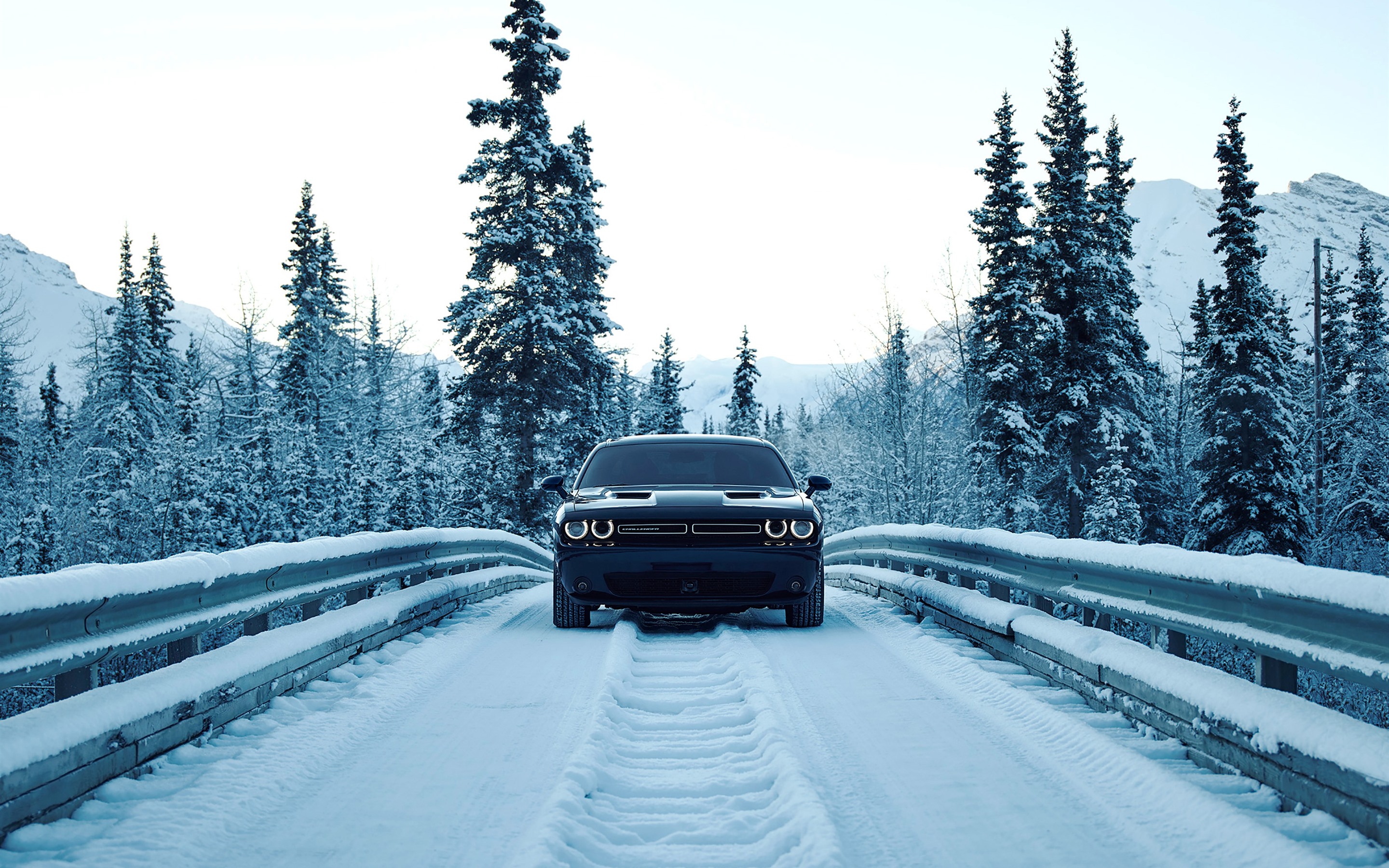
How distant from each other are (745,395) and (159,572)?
204ft

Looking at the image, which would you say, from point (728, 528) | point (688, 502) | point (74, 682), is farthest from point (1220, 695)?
point (74, 682)

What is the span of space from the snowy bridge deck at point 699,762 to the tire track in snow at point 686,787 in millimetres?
15

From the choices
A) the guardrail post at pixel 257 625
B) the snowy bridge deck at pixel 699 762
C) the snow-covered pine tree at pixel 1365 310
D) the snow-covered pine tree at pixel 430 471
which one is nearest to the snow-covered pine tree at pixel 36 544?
the snow-covered pine tree at pixel 430 471

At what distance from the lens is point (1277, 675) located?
3.84m

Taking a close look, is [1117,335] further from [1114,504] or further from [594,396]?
[594,396]

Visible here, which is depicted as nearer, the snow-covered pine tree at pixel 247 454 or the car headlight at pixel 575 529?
the car headlight at pixel 575 529

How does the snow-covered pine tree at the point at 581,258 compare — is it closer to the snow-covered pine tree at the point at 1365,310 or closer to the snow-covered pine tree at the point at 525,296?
the snow-covered pine tree at the point at 525,296

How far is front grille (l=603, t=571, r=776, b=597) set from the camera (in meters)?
7.34

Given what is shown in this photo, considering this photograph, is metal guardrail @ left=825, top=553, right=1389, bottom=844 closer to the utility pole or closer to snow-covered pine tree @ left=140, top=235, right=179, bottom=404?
the utility pole

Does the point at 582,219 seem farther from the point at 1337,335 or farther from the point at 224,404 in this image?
the point at 1337,335

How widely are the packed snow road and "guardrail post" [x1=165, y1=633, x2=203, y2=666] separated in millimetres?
461

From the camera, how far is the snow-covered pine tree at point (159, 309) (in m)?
45.2

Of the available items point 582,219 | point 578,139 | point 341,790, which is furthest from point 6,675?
point 578,139

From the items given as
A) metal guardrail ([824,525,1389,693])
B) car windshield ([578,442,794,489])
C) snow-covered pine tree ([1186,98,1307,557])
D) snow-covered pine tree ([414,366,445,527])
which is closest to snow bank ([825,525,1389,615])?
metal guardrail ([824,525,1389,693])
